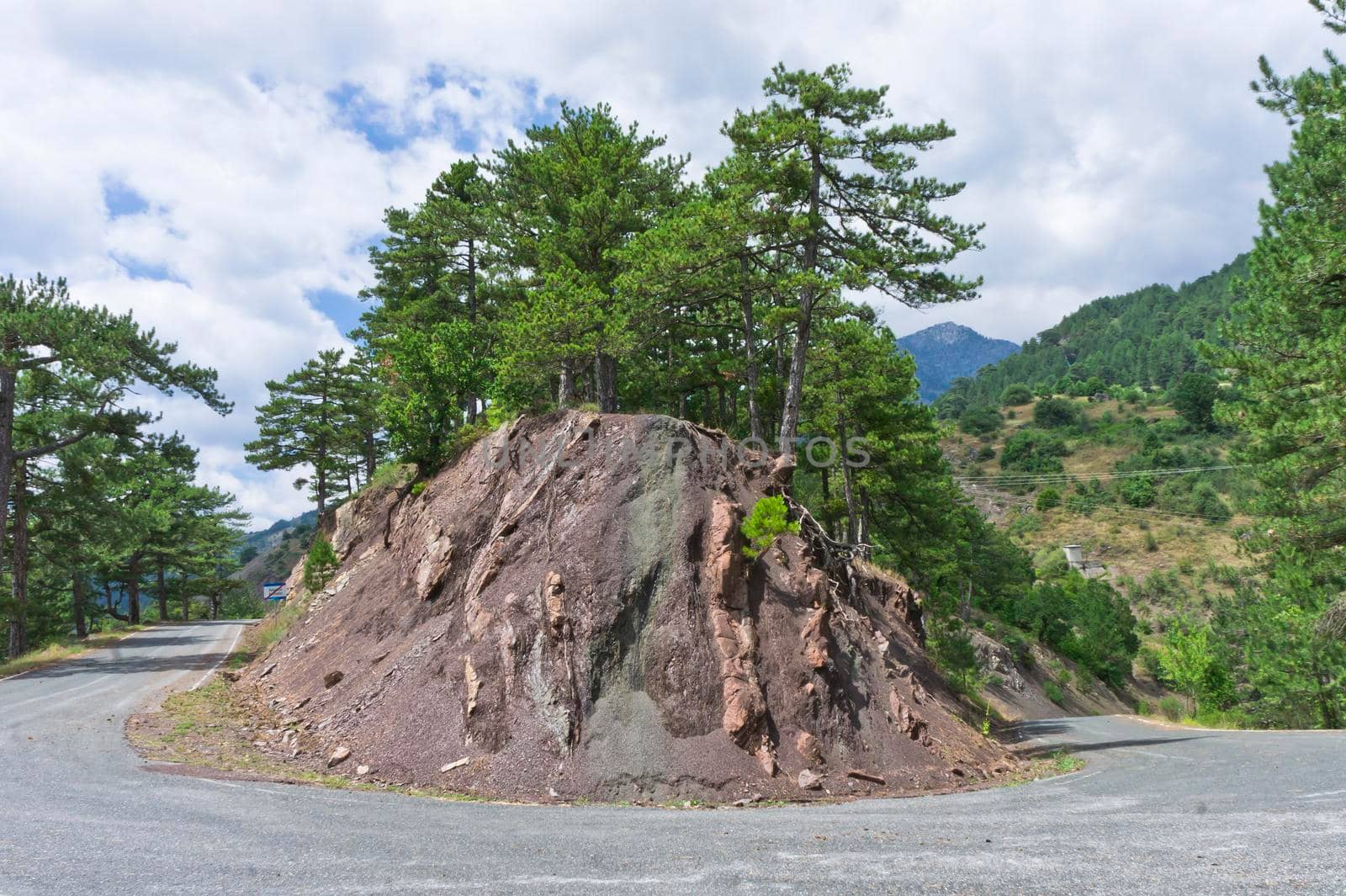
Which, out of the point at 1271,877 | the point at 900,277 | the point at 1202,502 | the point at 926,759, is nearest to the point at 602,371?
the point at 900,277

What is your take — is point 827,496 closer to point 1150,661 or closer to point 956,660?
point 956,660

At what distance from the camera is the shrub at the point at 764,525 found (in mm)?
13969

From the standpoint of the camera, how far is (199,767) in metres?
11.3

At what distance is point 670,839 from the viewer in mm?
7727

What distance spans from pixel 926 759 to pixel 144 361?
27018 millimetres

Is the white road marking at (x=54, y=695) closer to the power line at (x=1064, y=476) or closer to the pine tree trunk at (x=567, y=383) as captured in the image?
the pine tree trunk at (x=567, y=383)

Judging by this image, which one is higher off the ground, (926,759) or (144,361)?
(144,361)

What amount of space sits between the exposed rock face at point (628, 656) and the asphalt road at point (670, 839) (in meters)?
1.39

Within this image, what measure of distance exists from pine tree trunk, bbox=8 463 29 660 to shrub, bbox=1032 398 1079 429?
168158 mm

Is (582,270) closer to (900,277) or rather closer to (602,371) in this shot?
(602,371)

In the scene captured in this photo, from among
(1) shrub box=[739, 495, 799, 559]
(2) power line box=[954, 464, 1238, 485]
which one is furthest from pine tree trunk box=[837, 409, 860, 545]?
(2) power line box=[954, 464, 1238, 485]

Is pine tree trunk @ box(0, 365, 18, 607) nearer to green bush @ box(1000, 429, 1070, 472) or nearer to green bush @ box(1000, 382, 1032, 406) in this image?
green bush @ box(1000, 429, 1070, 472)

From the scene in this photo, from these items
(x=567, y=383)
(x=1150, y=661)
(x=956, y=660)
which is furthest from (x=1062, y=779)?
(x=1150, y=661)

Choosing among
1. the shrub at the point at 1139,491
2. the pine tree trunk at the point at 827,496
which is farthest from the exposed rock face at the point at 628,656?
the shrub at the point at 1139,491
